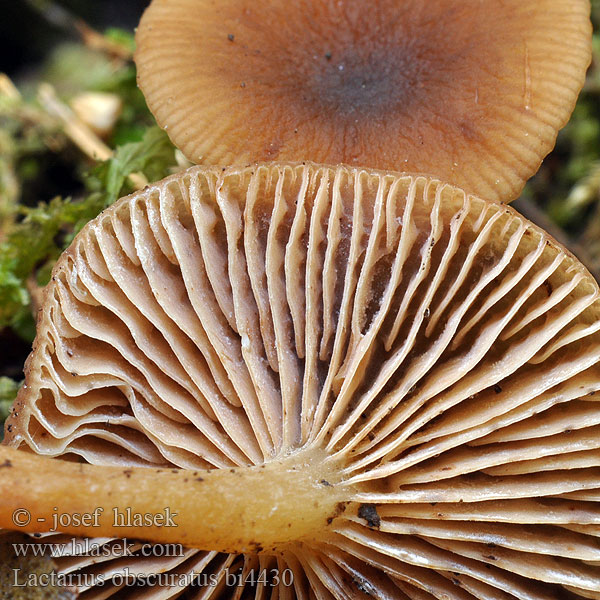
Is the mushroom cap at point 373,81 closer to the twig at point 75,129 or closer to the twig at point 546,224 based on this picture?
the twig at point 546,224

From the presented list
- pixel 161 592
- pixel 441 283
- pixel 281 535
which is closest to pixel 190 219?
pixel 441 283

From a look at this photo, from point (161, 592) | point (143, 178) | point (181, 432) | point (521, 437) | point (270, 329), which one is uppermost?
point (143, 178)

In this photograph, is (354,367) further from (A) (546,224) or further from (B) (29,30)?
(B) (29,30)

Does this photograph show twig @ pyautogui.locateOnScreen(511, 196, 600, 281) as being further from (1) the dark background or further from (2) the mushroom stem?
(1) the dark background

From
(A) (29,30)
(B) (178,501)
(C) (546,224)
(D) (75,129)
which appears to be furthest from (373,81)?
(A) (29,30)

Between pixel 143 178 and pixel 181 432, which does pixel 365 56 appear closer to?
pixel 143 178

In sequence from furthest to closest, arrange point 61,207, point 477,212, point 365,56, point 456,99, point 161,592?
point 61,207
point 365,56
point 456,99
point 161,592
point 477,212

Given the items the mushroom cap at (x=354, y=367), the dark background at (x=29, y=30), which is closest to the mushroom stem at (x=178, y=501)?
the mushroom cap at (x=354, y=367)
